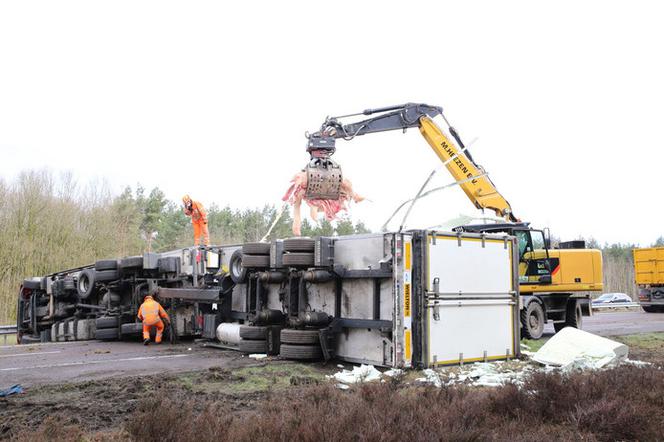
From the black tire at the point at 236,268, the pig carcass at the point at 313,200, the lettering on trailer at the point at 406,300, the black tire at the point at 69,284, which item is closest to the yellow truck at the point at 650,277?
the pig carcass at the point at 313,200

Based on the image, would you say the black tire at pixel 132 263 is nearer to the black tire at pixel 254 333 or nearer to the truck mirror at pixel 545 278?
the black tire at pixel 254 333

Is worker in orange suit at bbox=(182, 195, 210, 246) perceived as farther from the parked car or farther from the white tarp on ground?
the parked car

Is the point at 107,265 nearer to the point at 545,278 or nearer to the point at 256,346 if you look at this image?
the point at 256,346

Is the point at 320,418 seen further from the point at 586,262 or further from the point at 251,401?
the point at 586,262

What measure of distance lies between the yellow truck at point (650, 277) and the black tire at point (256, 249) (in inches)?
928

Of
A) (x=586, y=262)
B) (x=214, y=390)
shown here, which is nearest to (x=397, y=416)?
(x=214, y=390)

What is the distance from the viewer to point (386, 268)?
941 centimetres

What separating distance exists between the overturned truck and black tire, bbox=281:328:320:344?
0.6 inches

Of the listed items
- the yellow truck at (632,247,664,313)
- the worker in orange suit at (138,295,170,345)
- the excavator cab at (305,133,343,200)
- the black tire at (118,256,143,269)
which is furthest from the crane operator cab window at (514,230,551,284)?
the yellow truck at (632,247,664,313)

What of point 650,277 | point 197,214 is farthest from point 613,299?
point 197,214

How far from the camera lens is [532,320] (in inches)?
598

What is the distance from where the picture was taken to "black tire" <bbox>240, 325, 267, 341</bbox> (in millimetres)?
10891

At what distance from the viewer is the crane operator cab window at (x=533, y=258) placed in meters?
15.5

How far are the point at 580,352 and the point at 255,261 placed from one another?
5.30 metres
